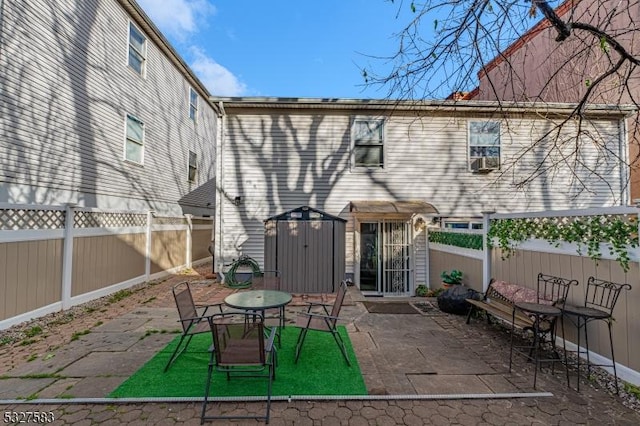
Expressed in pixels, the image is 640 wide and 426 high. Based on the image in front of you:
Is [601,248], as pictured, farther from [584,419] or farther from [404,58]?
[404,58]

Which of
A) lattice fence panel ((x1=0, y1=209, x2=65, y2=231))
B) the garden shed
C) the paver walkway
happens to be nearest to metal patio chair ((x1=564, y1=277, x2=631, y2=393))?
the paver walkway

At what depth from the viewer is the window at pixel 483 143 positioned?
27.5ft

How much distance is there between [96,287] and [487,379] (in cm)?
744

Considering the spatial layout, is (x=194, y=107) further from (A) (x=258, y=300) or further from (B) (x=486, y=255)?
(B) (x=486, y=255)

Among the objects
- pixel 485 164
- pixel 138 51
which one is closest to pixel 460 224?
pixel 485 164

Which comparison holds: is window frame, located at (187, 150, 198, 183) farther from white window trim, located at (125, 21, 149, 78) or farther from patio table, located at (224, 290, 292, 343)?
patio table, located at (224, 290, 292, 343)

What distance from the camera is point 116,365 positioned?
138 inches

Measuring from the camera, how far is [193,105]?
511 inches

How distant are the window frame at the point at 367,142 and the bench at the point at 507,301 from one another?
4414 millimetres

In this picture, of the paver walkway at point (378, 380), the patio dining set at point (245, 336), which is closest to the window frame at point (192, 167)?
the paver walkway at point (378, 380)

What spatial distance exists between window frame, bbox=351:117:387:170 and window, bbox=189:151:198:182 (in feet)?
25.8

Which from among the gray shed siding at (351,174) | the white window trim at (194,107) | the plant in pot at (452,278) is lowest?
the plant in pot at (452,278)

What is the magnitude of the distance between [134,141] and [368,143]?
7319mm

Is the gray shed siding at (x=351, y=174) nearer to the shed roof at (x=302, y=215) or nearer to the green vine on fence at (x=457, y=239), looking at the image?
the green vine on fence at (x=457, y=239)
